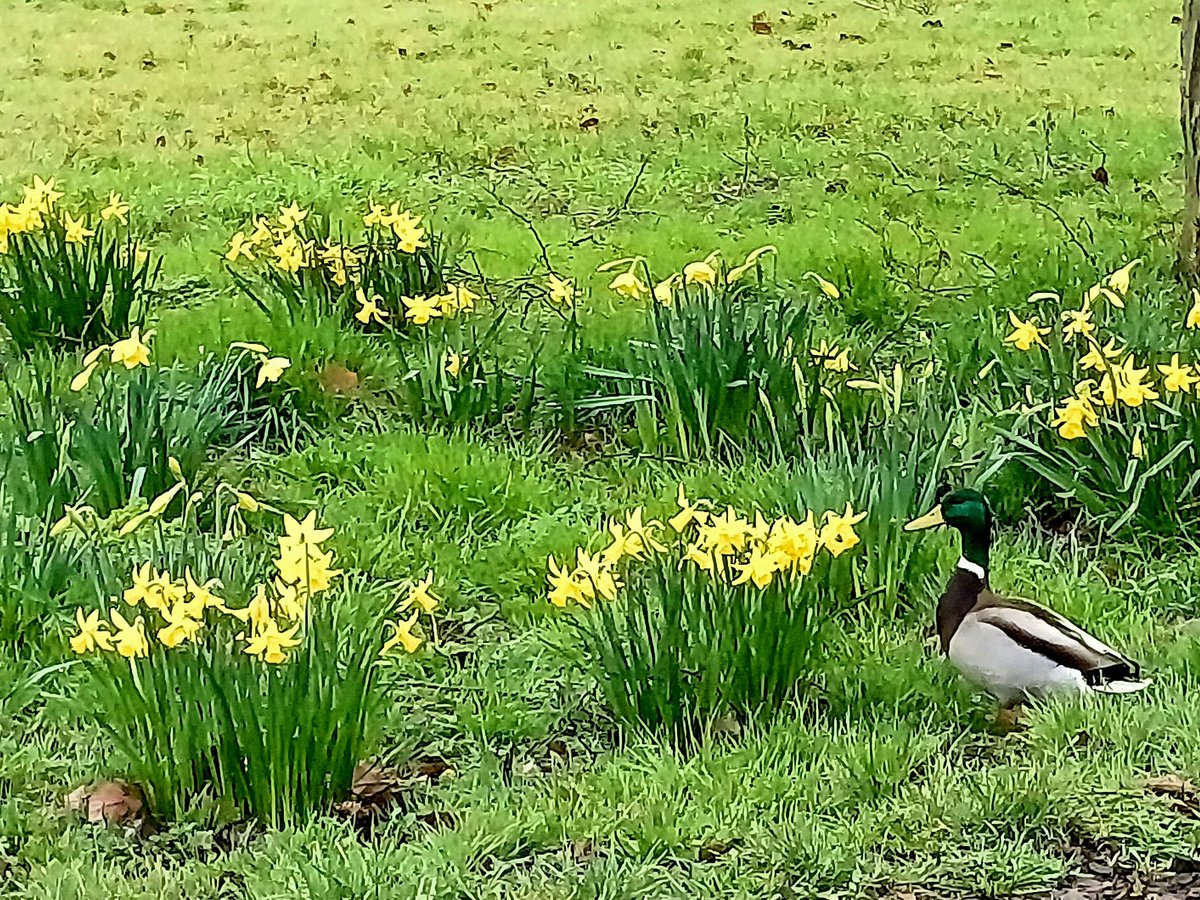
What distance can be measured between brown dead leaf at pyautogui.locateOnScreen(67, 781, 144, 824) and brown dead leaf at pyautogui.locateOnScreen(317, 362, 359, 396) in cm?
185

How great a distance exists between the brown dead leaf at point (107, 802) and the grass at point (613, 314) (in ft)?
0.11

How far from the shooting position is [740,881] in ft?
8.16

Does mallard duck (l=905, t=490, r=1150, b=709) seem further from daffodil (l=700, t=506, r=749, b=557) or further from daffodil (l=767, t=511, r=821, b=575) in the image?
daffodil (l=700, t=506, r=749, b=557)

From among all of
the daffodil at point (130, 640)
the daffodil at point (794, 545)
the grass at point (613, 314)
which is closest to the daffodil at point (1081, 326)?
the grass at point (613, 314)

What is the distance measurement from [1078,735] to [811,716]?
0.47 meters

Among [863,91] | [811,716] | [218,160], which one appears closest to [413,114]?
[218,160]

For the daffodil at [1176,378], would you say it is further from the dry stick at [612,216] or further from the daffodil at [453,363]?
the dry stick at [612,216]

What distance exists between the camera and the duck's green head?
3.13 meters

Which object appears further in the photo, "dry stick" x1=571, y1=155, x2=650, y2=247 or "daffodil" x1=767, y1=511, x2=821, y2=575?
"dry stick" x1=571, y1=155, x2=650, y2=247

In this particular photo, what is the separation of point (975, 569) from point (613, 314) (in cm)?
203

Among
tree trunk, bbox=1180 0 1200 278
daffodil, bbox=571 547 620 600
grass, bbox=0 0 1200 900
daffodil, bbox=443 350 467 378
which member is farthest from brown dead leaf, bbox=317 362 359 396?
tree trunk, bbox=1180 0 1200 278

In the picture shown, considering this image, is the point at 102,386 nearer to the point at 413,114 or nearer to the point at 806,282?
the point at 806,282

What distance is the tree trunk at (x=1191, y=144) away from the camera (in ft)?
16.7

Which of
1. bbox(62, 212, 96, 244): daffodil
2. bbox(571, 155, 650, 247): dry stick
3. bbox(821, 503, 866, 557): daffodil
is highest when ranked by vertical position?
bbox(62, 212, 96, 244): daffodil
